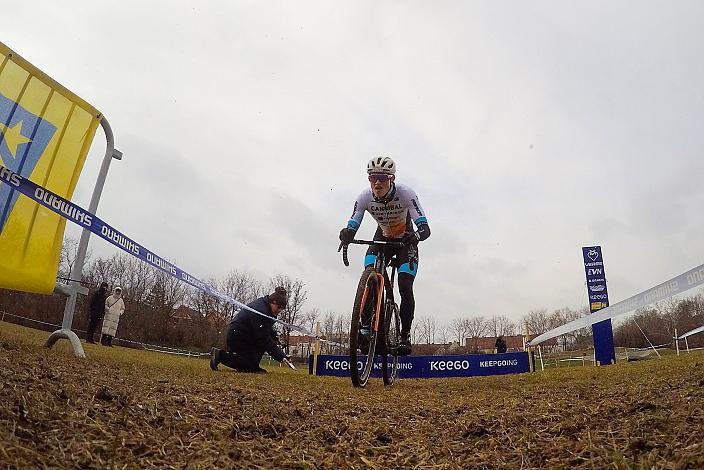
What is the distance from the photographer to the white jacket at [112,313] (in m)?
12.1

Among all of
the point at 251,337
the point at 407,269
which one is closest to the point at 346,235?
the point at 407,269

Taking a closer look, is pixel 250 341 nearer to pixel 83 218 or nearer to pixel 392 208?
pixel 392 208

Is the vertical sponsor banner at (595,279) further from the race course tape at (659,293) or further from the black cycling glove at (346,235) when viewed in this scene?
the black cycling glove at (346,235)

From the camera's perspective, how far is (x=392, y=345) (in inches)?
220

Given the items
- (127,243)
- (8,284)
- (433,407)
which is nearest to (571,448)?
(433,407)

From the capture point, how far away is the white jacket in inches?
477

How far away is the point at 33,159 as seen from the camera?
388cm

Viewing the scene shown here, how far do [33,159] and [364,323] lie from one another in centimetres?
349

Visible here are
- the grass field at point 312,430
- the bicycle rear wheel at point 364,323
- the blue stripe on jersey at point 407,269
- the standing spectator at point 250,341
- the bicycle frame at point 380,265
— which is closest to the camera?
the grass field at point 312,430

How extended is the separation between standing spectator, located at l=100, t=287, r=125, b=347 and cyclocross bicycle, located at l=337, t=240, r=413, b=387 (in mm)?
9584

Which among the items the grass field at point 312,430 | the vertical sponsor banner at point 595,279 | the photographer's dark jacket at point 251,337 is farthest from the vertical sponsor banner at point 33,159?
the vertical sponsor banner at point 595,279

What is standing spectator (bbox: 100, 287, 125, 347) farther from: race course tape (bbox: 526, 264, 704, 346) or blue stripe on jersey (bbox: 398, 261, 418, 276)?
race course tape (bbox: 526, 264, 704, 346)

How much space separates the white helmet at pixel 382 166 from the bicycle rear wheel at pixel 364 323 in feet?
4.14

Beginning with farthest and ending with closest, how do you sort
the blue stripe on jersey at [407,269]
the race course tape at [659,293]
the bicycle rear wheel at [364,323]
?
the blue stripe on jersey at [407,269]
the bicycle rear wheel at [364,323]
the race course tape at [659,293]
